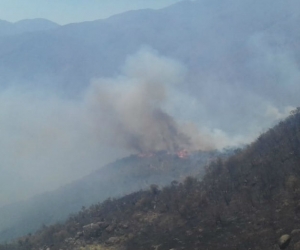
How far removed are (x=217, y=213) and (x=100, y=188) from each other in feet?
138

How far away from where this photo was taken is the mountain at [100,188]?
A: 56.4m

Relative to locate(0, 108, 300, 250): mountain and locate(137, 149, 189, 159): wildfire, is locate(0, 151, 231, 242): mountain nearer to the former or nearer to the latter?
locate(137, 149, 189, 159): wildfire

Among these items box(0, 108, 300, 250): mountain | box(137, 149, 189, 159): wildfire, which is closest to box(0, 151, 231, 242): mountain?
box(137, 149, 189, 159): wildfire

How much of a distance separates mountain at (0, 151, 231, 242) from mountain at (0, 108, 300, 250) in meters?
17.4

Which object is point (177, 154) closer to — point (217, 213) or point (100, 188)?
point (100, 188)

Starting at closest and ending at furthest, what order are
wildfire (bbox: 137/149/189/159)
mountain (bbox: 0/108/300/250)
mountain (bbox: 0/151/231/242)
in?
mountain (bbox: 0/108/300/250), mountain (bbox: 0/151/231/242), wildfire (bbox: 137/149/189/159)

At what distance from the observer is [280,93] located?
114562mm

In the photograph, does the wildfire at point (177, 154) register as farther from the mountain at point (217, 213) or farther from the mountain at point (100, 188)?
the mountain at point (217, 213)

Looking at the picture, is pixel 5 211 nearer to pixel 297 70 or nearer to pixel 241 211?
pixel 241 211

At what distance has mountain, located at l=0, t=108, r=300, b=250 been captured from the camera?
66.7 ft

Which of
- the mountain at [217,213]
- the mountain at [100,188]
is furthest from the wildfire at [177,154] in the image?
the mountain at [217,213]

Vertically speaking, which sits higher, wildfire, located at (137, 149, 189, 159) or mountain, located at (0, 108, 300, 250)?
wildfire, located at (137, 149, 189, 159)

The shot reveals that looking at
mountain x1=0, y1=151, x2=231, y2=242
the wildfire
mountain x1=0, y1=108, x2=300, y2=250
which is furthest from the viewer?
the wildfire

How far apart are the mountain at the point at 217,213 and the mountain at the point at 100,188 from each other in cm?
1737
